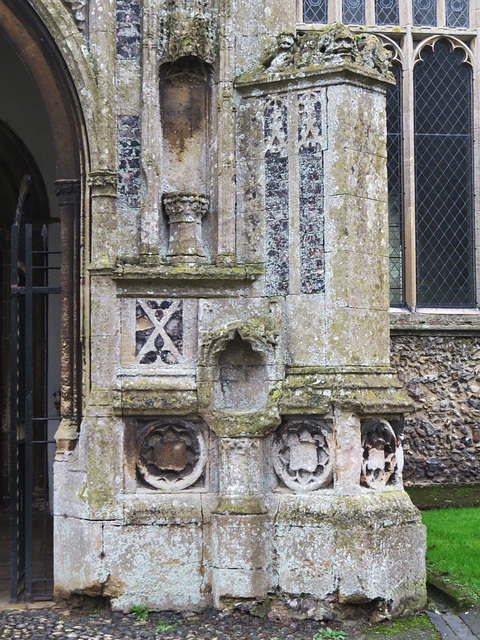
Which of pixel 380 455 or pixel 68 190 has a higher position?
pixel 68 190

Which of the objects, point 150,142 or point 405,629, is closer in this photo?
point 405,629

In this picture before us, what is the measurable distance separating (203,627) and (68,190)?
3.01 m

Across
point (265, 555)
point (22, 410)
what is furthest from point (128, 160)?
point (265, 555)

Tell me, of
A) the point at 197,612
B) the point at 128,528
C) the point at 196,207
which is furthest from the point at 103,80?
the point at 197,612

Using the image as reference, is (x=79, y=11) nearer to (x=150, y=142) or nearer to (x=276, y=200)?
(x=150, y=142)

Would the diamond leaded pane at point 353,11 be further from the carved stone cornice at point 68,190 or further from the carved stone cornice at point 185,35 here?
the carved stone cornice at point 68,190

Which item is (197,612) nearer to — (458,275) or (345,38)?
(345,38)

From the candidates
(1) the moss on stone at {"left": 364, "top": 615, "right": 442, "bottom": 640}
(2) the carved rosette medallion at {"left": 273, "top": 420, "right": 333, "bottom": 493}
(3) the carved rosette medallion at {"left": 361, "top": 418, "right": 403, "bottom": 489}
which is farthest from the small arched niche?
(1) the moss on stone at {"left": 364, "top": 615, "right": 442, "bottom": 640}

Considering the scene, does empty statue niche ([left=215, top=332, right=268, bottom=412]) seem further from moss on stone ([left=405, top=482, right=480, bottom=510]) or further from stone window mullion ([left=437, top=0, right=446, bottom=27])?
stone window mullion ([left=437, top=0, right=446, bottom=27])

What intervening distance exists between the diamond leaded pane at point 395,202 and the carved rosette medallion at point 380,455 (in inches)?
175

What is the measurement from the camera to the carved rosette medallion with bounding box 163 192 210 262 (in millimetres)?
6516

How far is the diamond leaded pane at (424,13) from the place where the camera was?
10969 millimetres

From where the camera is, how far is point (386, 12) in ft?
35.9

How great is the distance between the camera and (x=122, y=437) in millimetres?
6379
